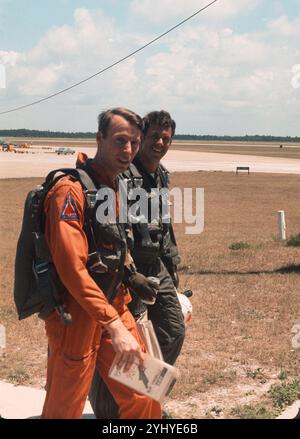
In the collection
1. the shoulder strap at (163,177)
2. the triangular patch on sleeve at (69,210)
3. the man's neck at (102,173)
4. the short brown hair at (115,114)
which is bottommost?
the triangular patch on sleeve at (69,210)

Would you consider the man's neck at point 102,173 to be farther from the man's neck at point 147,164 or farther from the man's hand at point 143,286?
the man's neck at point 147,164

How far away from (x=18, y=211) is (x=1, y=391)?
54.8ft

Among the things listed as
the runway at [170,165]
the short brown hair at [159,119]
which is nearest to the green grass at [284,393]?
the short brown hair at [159,119]

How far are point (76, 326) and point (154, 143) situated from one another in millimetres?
1433

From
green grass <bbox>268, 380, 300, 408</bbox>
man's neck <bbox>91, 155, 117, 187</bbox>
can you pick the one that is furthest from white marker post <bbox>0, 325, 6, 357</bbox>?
man's neck <bbox>91, 155, 117, 187</bbox>

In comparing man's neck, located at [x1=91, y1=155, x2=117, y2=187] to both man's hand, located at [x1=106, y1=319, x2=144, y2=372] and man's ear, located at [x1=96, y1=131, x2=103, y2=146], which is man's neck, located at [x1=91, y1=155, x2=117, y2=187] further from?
man's hand, located at [x1=106, y1=319, x2=144, y2=372]

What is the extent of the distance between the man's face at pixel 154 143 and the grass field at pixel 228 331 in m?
1.95

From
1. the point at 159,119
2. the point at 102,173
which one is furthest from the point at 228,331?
the point at 102,173

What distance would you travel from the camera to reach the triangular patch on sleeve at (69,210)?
8.67 ft

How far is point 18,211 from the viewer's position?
21.0 m

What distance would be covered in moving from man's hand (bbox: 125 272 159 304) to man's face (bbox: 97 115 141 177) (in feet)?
1.98

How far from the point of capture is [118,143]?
2.91 meters
